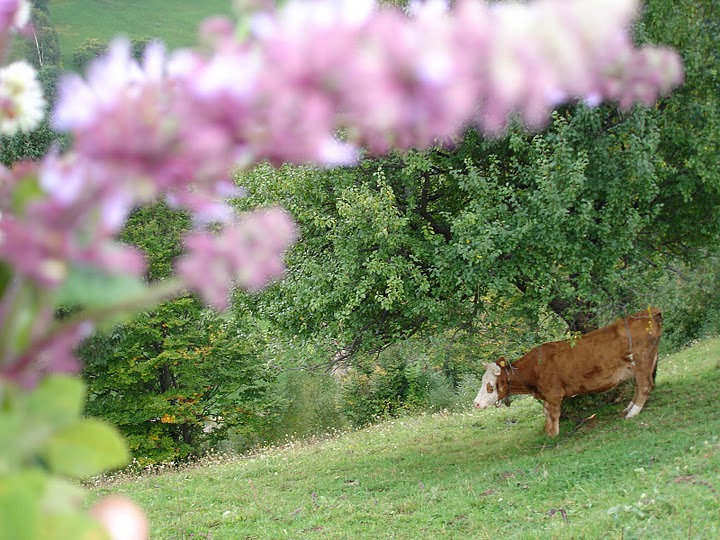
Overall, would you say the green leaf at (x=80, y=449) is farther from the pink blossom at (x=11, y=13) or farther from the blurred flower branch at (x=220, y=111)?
the pink blossom at (x=11, y=13)

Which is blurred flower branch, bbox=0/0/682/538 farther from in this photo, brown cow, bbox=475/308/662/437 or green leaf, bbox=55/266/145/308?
brown cow, bbox=475/308/662/437

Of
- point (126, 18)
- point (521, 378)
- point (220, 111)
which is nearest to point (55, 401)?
point (220, 111)

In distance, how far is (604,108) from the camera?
9680mm

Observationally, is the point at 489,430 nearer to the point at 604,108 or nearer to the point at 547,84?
the point at 604,108

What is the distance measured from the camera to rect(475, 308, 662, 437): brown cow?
11391 millimetres

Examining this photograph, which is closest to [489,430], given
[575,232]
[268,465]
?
[268,465]

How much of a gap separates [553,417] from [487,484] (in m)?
2.94

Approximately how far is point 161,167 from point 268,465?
14.0 metres

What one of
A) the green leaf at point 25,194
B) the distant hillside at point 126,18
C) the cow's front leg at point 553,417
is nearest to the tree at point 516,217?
the cow's front leg at point 553,417

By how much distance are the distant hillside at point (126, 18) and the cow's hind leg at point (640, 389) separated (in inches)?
2798

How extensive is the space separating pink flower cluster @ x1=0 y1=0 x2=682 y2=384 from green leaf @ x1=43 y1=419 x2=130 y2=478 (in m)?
0.11

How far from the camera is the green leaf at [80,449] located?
0.62 meters

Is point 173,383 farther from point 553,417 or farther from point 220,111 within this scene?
point 220,111

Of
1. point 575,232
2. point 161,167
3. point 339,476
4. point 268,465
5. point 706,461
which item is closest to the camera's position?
point 161,167
